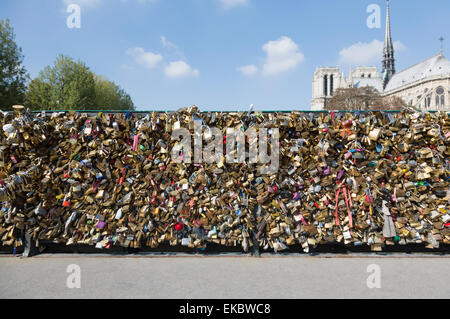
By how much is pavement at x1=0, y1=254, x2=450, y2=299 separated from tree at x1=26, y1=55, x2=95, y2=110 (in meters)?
31.5

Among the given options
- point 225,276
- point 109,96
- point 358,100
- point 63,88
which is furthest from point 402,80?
point 225,276

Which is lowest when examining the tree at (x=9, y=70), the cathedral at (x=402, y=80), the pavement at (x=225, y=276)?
the pavement at (x=225, y=276)

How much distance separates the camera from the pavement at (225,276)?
3793 mm

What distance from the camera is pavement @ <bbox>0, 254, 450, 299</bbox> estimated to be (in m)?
3.79

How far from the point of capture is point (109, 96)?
46.5 meters

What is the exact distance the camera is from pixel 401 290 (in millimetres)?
3898

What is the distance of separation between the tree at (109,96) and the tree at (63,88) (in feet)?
15.7

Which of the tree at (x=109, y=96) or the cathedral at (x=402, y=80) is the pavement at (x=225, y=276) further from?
the cathedral at (x=402, y=80)

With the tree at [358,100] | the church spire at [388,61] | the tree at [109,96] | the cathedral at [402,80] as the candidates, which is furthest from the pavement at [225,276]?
the church spire at [388,61]

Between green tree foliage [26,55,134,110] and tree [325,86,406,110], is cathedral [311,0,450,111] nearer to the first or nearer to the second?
tree [325,86,406,110]

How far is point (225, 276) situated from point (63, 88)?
36266 mm

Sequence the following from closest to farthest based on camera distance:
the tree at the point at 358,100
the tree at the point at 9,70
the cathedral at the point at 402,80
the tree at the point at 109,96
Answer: the tree at the point at 9,70 → the tree at the point at 109,96 → the tree at the point at 358,100 → the cathedral at the point at 402,80

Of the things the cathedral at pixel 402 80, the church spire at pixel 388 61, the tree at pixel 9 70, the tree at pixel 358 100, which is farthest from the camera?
the church spire at pixel 388 61
